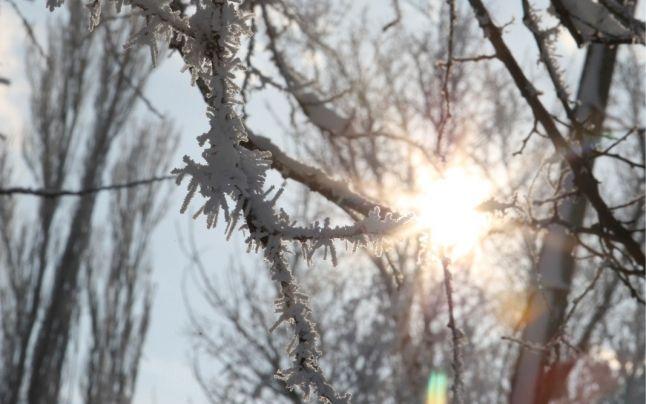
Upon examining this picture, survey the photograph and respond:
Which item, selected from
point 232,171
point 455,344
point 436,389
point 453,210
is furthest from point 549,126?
point 436,389

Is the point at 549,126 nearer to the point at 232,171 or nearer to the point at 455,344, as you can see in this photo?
the point at 455,344

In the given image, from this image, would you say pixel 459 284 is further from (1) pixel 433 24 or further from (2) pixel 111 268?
(2) pixel 111 268

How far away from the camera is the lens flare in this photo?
640cm

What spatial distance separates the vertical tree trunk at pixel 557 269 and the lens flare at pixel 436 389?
10.5 ft

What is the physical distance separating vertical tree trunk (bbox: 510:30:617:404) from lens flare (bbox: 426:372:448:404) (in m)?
3.21

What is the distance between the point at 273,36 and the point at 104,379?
8855mm

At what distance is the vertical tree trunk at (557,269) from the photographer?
317cm

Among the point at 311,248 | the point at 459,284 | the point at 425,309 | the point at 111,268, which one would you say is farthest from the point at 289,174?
the point at 111,268

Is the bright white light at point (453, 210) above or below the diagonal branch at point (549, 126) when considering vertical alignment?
below

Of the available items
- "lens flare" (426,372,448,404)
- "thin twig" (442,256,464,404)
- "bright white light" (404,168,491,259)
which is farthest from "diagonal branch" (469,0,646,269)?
"lens flare" (426,372,448,404)

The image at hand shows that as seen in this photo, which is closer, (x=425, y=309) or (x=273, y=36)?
(x=273, y=36)

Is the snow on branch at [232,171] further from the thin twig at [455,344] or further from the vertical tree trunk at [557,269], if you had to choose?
the vertical tree trunk at [557,269]

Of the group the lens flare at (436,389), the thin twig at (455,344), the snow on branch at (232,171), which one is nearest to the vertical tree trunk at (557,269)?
the thin twig at (455,344)

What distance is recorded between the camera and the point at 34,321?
31.7 ft
